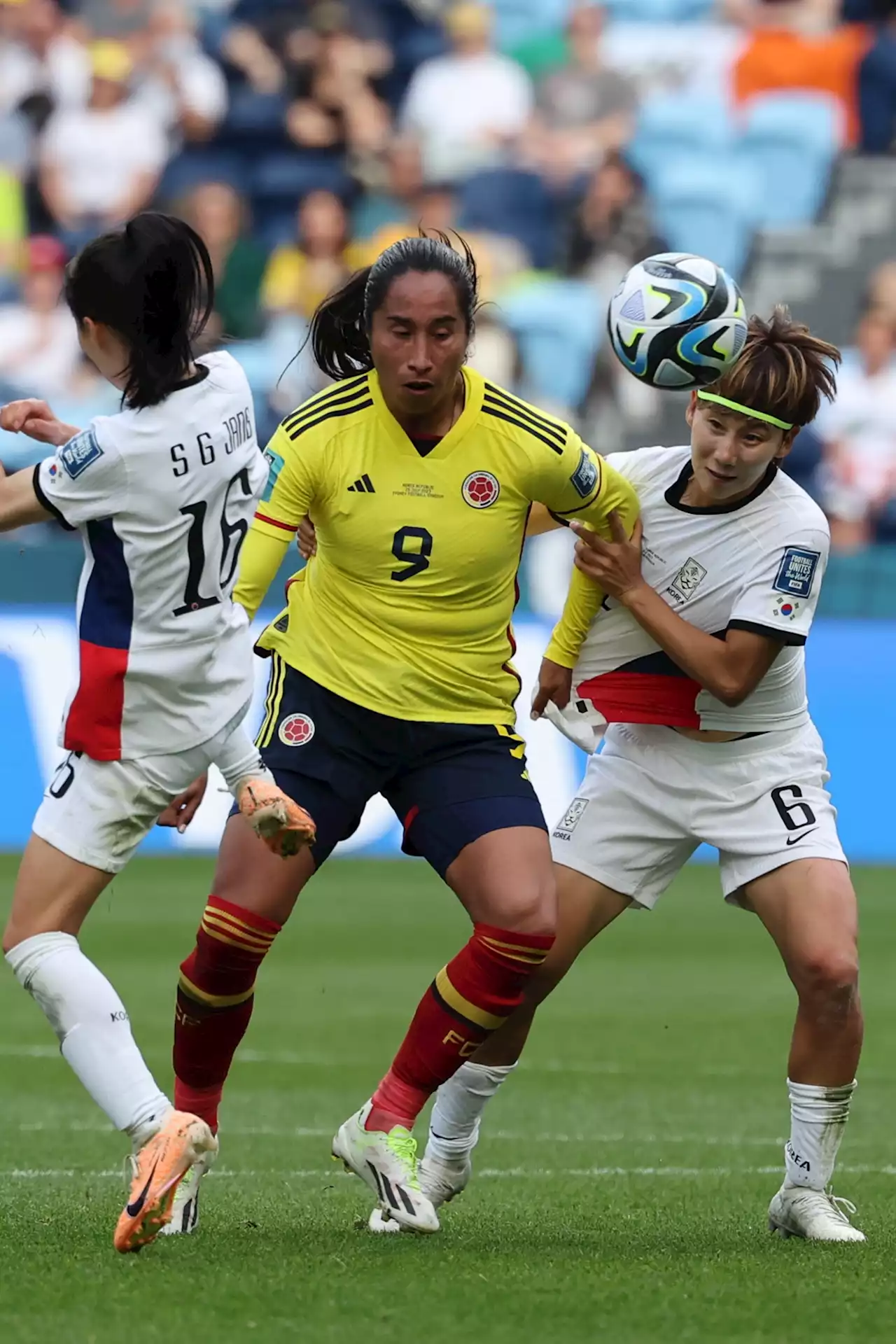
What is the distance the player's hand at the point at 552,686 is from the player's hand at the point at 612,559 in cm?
33

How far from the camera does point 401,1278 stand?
15.5 ft

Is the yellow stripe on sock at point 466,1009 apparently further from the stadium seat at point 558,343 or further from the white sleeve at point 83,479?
the stadium seat at point 558,343

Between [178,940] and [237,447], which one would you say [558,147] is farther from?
[237,447]

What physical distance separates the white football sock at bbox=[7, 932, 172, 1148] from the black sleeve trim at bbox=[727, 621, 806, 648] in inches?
69.9

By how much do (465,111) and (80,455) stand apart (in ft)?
50.1

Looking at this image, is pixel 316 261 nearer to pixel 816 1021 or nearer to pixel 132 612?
pixel 816 1021

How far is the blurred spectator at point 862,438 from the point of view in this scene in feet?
50.5

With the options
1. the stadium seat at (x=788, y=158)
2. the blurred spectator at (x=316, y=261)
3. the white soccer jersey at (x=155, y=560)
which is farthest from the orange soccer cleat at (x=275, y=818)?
the stadium seat at (x=788, y=158)

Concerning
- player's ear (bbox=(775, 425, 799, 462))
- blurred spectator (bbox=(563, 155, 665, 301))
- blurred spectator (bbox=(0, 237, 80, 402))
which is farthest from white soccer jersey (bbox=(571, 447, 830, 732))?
blurred spectator (bbox=(563, 155, 665, 301))

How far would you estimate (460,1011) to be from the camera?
5363mm

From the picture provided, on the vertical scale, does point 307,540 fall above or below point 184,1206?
above

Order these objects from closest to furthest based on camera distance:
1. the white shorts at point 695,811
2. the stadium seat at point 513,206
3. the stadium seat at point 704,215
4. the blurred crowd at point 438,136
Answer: the white shorts at point 695,811
the blurred crowd at point 438,136
the stadium seat at point 704,215
the stadium seat at point 513,206

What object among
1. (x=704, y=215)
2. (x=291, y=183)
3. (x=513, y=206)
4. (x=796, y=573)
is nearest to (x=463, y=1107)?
(x=796, y=573)

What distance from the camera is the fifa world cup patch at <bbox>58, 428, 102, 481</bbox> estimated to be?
476 centimetres
